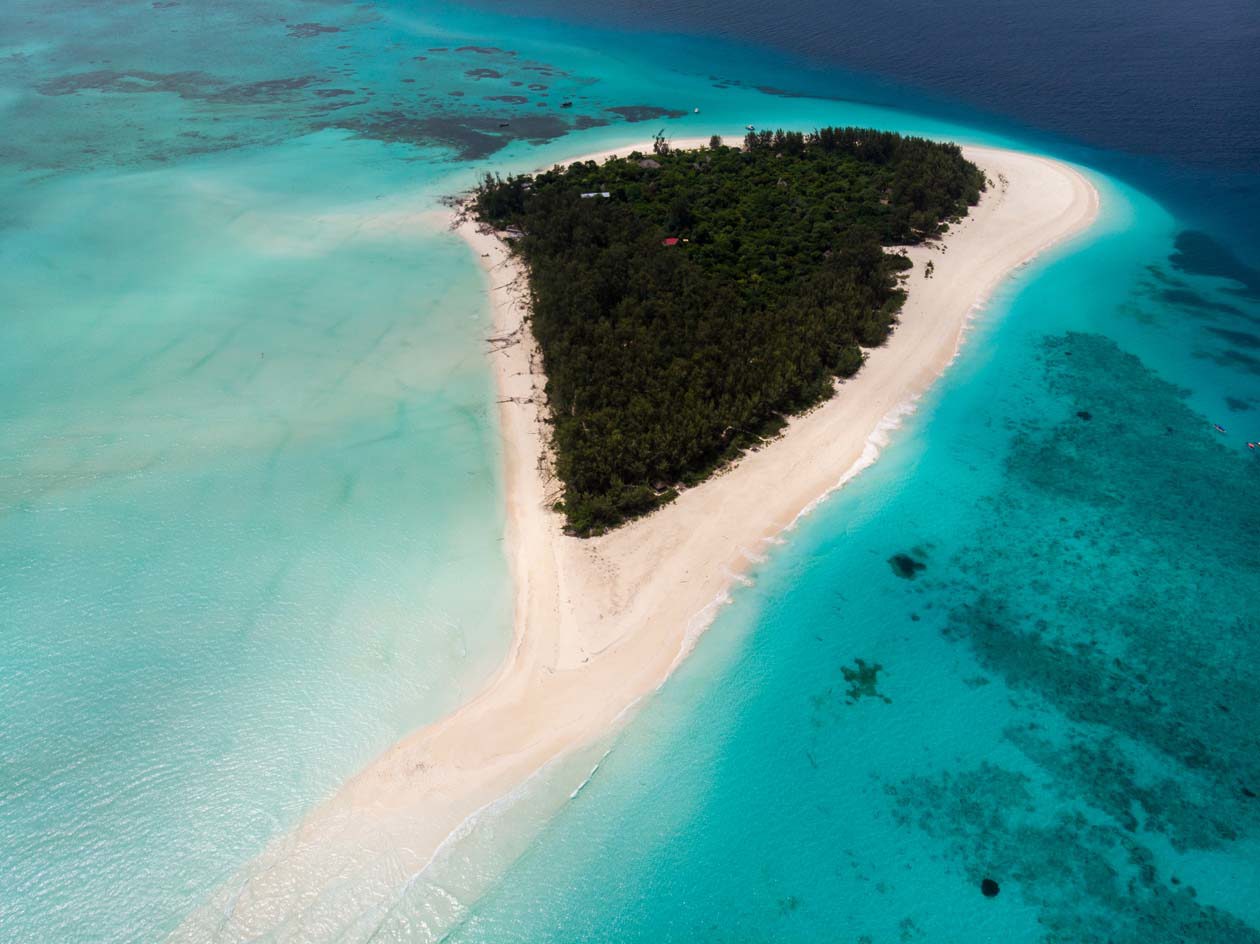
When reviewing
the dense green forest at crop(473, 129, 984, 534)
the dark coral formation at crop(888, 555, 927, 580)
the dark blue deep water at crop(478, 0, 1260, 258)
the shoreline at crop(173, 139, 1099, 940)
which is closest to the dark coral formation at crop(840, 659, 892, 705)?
the dark coral formation at crop(888, 555, 927, 580)

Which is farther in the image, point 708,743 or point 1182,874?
point 708,743

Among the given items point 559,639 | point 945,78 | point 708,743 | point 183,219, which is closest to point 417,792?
point 559,639

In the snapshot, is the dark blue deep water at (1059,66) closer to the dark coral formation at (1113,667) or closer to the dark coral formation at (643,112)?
the dark coral formation at (643,112)

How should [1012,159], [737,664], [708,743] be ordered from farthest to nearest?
[1012,159], [737,664], [708,743]

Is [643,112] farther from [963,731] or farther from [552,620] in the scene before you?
[963,731]

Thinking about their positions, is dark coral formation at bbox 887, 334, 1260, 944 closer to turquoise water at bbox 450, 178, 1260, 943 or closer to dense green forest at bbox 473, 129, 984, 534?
turquoise water at bbox 450, 178, 1260, 943

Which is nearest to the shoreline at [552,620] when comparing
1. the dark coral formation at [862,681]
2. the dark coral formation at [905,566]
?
the dark coral formation at [905,566]

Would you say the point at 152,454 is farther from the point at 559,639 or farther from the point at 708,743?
the point at 708,743

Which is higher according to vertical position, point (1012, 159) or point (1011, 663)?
point (1012, 159)
